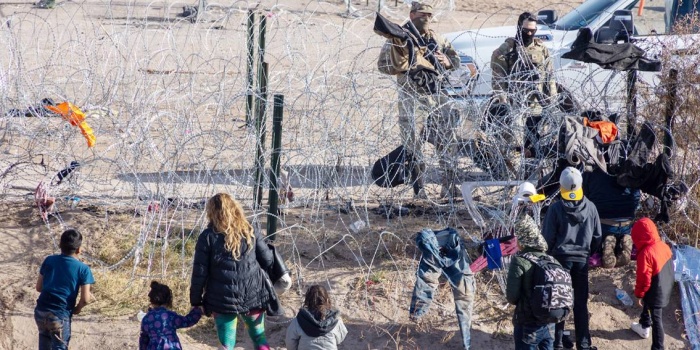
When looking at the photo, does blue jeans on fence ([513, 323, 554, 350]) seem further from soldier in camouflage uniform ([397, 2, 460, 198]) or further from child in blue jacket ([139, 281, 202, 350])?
child in blue jacket ([139, 281, 202, 350])

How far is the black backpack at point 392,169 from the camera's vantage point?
7367 mm

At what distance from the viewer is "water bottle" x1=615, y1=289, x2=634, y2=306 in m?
7.21

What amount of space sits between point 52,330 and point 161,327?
27.6 inches

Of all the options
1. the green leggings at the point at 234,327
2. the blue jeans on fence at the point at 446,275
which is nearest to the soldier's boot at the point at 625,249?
the blue jeans on fence at the point at 446,275

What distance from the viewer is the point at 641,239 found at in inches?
253

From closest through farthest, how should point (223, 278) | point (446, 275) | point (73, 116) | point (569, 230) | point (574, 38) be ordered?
point (223, 278)
point (569, 230)
point (446, 275)
point (73, 116)
point (574, 38)

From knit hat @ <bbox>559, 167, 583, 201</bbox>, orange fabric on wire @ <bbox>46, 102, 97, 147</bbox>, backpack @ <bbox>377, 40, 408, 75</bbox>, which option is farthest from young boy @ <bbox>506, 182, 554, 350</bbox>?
orange fabric on wire @ <bbox>46, 102, 97, 147</bbox>

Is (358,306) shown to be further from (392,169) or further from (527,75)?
(527,75)

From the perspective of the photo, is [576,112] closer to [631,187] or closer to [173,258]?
[631,187]

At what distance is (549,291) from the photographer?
224 inches

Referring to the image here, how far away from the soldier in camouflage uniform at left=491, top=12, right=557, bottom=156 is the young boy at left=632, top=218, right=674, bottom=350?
126 cm

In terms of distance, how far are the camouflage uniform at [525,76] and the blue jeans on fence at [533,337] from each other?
5.99ft

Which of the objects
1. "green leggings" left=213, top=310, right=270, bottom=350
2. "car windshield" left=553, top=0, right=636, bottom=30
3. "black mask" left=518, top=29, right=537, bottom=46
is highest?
"car windshield" left=553, top=0, right=636, bottom=30

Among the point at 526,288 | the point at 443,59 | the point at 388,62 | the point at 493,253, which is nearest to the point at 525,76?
the point at 443,59
